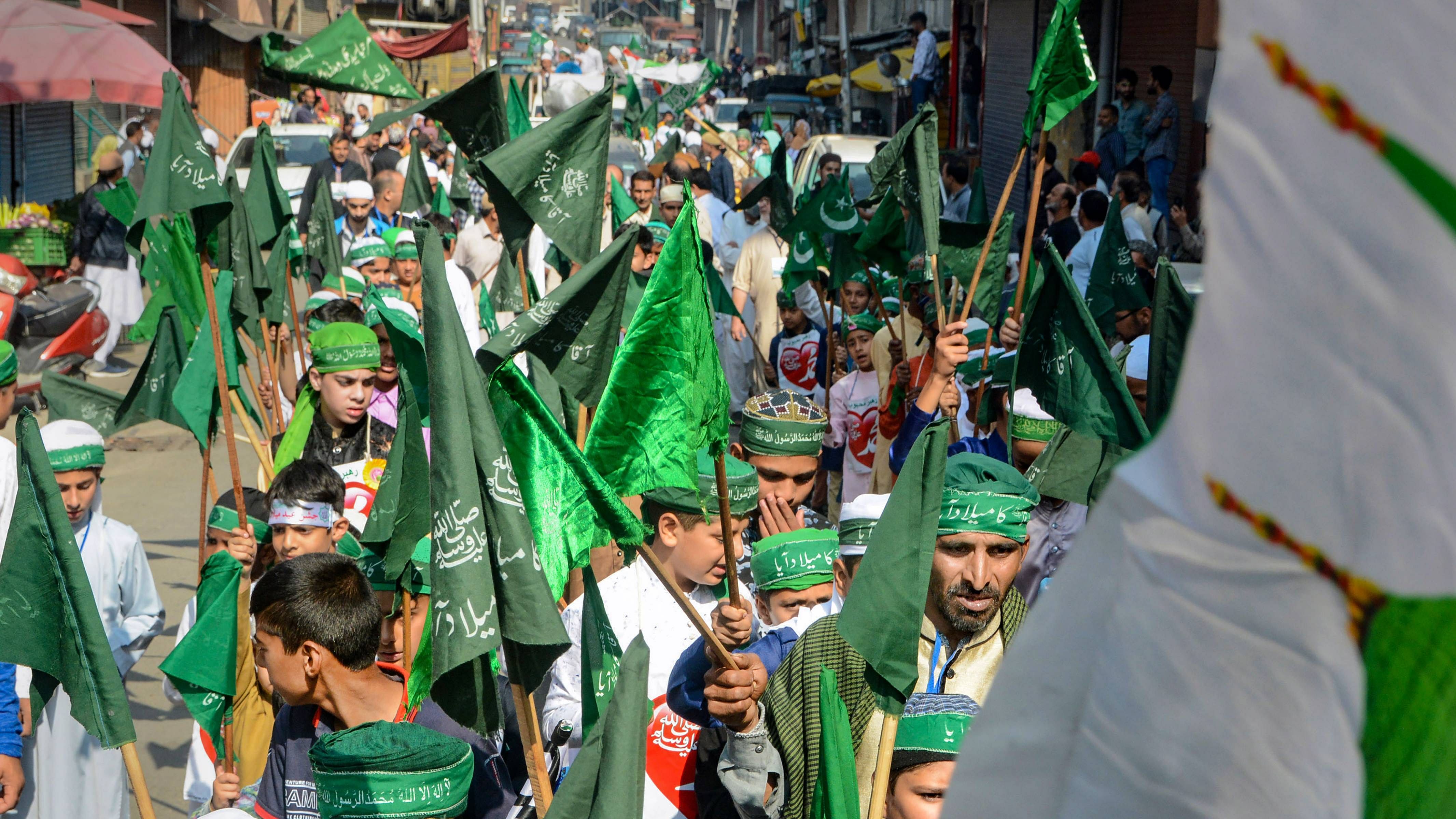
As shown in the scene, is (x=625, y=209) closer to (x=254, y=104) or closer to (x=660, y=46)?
(x=254, y=104)

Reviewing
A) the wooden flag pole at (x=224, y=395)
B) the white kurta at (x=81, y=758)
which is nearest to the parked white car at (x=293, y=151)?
the wooden flag pole at (x=224, y=395)

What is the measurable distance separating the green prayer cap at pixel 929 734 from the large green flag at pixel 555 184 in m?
2.14

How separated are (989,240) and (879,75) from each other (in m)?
24.3

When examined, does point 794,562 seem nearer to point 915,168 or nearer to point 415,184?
point 915,168

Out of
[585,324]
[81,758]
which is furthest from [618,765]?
[81,758]

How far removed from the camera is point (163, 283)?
6.00m

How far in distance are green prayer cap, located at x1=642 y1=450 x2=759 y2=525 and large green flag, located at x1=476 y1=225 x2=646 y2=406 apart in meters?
0.72

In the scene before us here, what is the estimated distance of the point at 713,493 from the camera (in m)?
4.19

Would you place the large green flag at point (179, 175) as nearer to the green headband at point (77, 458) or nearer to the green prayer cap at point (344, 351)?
the green prayer cap at point (344, 351)

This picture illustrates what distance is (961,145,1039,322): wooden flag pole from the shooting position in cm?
485

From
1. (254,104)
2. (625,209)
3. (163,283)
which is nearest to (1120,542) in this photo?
(163,283)

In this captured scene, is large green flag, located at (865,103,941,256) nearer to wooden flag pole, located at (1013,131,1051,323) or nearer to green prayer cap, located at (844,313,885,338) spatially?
wooden flag pole, located at (1013,131,1051,323)

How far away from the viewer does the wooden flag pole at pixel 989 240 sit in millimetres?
4848

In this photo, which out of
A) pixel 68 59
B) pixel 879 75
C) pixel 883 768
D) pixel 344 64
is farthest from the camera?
pixel 879 75
